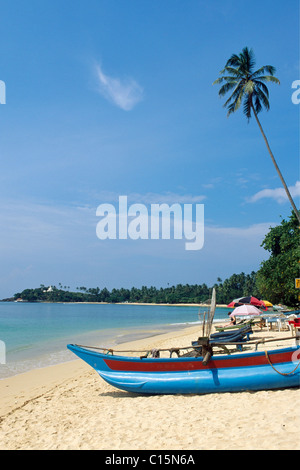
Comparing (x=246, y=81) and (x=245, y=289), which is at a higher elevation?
(x=246, y=81)

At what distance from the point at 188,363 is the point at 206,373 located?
43 centimetres

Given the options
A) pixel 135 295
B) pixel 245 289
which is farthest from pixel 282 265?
pixel 135 295

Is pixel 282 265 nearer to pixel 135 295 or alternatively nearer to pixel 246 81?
pixel 246 81

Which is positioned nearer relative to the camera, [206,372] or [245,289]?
[206,372]

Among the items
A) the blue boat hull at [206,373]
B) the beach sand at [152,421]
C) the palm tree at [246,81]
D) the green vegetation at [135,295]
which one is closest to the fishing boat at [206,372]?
the blue boat hull at [206,373]

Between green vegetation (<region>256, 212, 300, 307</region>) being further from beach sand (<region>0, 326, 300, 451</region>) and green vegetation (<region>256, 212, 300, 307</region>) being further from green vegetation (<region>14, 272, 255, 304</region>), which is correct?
green vegetation (<region>14, 272, 255, 304</region>)

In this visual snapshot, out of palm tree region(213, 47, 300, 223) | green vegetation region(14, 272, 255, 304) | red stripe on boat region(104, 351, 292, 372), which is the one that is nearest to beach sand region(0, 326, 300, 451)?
red stripe on boat region(104, 351, 292, 372)

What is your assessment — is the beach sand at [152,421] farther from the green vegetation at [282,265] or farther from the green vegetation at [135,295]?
the green vegetation at [135,295]

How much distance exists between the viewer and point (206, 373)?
711 cm

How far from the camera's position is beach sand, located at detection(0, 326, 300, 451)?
484 cm

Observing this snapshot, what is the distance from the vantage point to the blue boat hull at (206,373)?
6762mm

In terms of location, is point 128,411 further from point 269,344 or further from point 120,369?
point 269,344
